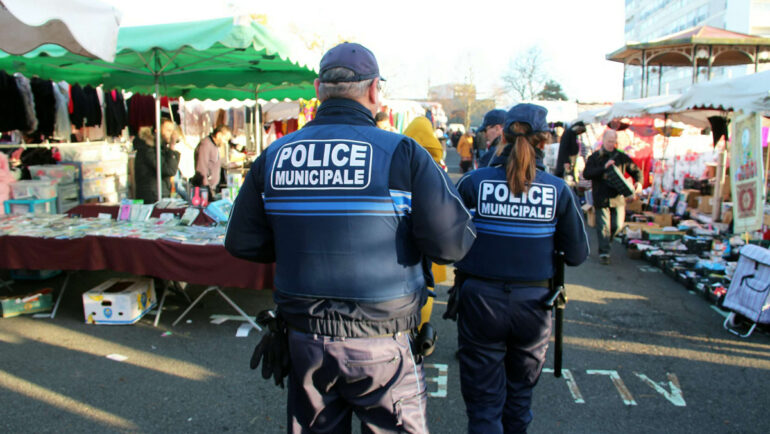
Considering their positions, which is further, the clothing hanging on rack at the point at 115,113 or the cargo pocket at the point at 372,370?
the clothing hanging on rack at the point at 115,113

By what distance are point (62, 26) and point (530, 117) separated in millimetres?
3421

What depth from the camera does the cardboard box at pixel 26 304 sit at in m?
5.18

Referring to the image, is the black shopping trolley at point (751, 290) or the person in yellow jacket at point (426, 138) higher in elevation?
the person in yellow jacket at point (426, 138)

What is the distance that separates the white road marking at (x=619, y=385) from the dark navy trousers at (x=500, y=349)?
4.47 ft

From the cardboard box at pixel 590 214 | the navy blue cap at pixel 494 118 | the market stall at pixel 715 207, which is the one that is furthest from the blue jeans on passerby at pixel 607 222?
the navy blue cap at pixel 494 118

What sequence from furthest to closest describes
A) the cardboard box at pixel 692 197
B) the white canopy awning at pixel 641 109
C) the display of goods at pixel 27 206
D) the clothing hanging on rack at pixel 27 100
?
1. the cardboard box at pixel 692 197
2. the white canopy awning at pixel 641 109
3. the clothing hanging on rack at pixel 27 100
4. the display of goods at pixel 27 206

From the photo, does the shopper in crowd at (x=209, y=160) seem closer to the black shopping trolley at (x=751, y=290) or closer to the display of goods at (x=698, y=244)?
the black shopping trolley at (x=751, y=290)

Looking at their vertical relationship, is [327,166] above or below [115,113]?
below

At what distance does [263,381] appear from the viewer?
3.93 m

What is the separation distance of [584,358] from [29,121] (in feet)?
29.9

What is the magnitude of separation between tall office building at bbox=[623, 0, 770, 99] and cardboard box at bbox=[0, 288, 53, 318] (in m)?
39.6

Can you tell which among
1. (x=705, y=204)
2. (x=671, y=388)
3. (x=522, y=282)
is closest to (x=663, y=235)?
(x=705, y=204)

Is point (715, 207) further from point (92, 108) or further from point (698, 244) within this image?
point (92, 108)

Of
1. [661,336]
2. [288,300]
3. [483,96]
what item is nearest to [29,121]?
[288,300]
